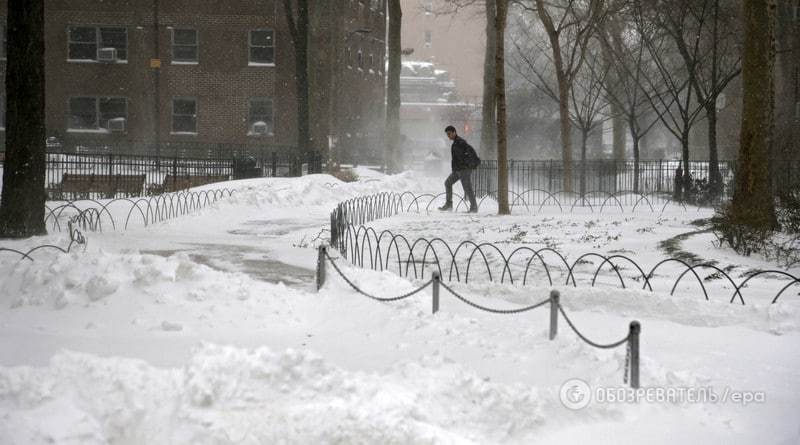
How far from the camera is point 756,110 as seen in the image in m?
13.4

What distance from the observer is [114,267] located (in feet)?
28.0

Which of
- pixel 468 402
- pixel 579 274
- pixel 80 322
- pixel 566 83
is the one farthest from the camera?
pixel 566 83

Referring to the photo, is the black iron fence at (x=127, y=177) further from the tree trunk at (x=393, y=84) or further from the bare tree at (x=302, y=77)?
the tree trunk at (x=393, y=84)

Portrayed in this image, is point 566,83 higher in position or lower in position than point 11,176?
higher

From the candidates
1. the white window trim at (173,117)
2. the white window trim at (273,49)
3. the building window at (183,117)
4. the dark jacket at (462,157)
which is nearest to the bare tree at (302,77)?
the white window trim at (273,49)

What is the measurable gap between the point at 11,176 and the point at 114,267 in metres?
5.28

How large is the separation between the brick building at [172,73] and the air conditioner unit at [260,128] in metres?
0.04

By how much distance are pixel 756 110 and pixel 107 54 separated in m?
30.4

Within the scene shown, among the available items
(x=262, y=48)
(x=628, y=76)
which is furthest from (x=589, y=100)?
(x=262, y=48)

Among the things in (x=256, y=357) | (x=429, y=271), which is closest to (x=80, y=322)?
(x=256, y=357)

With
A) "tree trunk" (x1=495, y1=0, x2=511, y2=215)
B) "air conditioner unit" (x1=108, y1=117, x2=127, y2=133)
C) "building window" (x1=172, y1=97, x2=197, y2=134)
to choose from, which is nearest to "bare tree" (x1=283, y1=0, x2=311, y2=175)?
"building window" (x1=172, y1=97, x2=197, y2=134)

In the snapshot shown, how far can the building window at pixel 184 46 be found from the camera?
3844 centimetres

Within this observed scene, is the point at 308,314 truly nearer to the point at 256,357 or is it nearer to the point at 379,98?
the point at 256,357

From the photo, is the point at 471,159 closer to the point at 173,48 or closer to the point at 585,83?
the point at 585,83
